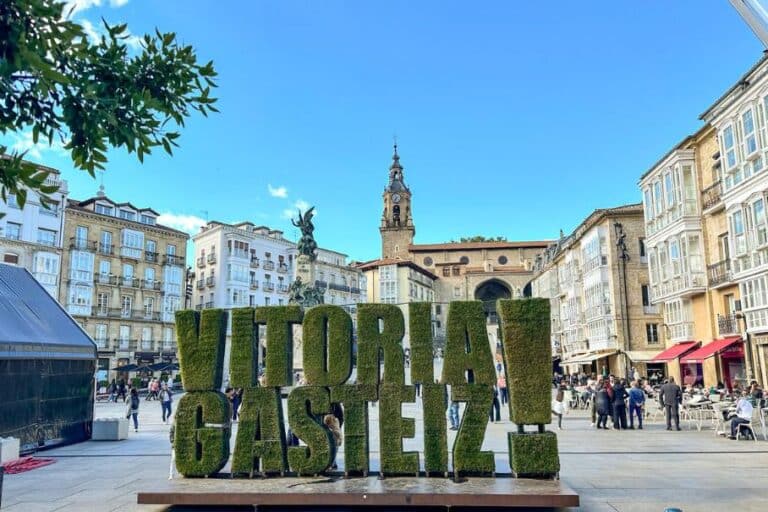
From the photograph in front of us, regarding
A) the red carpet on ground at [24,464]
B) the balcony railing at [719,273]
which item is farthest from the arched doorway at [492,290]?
the red carpet on ground at [24,464]

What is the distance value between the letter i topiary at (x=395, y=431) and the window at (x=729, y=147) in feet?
70.5

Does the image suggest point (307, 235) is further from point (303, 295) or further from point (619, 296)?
point (619, 296)

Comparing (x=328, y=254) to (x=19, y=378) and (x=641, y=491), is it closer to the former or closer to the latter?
(x=19, y=378)

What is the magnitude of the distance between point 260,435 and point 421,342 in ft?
10.4

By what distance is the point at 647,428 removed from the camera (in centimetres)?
1906

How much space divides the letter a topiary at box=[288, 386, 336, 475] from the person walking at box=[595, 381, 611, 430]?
11.8 meters

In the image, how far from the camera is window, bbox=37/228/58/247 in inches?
1893

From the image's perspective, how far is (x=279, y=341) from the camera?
1048 centimetres

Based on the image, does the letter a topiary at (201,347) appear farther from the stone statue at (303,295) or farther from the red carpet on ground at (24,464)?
the stone statue at (303,295)

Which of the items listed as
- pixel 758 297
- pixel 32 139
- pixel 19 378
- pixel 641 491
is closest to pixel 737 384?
pixel 758 297

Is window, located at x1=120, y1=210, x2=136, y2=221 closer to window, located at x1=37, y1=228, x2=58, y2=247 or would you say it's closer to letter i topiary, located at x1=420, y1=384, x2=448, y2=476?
window, located at x1=37, y1=228, x2=58, y2=247

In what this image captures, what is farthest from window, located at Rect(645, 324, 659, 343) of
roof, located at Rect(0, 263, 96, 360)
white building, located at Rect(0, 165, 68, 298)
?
white building, located at Rect(0, 165, 68, 298)

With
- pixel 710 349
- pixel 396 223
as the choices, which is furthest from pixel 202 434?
pixel 396 223

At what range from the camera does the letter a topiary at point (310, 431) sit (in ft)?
32.1
